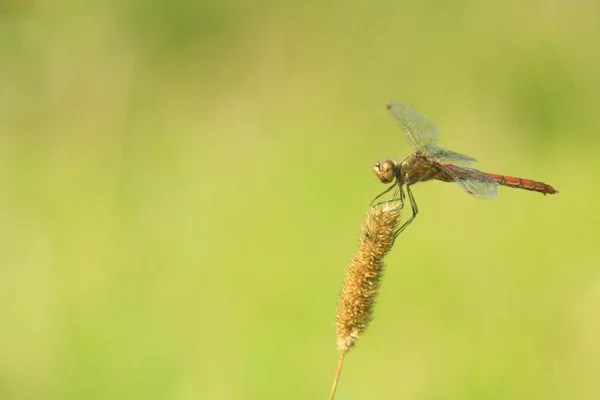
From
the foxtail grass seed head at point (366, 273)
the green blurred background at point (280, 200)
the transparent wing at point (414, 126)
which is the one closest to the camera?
the foxtail grass seed head at point (366, 273)

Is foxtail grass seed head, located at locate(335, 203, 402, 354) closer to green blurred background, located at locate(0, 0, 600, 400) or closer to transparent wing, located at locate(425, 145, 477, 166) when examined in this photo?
transparent wing, located at locate(425, 145, 477, 166)

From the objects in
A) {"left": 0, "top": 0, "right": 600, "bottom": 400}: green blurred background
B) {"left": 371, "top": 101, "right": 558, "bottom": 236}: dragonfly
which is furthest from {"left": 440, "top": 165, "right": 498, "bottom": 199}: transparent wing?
{"left": 0, "top": 0, "right": 600, "bottom": 400}: green blurred background

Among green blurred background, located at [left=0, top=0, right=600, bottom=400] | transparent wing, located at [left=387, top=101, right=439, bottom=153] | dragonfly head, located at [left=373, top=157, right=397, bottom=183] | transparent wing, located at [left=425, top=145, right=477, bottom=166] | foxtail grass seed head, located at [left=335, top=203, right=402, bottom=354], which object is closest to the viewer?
foxtail grass seed head, located at [left=335, top=203, right=402, bottom=354]

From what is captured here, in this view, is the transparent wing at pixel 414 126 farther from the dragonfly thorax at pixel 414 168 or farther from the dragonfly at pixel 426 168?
the dragonfly thorax at pixel 414 168

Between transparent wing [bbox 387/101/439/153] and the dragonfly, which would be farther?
transparent wing [bbox 387/101/439/153]

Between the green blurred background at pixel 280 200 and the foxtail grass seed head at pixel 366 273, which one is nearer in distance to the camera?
the foxtail grass seed head at pixel 366 273

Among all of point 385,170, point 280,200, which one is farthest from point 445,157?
point 280,200

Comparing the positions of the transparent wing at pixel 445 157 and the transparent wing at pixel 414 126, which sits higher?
the transparent wing at pixel 414 126

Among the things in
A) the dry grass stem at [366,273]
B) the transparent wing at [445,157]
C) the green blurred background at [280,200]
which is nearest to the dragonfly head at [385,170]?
the transparent wing at [445,157]

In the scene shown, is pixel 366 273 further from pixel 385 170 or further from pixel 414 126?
pixel 414 126
